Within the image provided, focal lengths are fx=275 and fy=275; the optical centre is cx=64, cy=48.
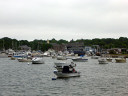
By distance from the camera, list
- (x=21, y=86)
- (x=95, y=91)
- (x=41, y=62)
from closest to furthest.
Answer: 1. (x=95, y=91)
2. (x=21, y=86)
3. (x=41, y=62)

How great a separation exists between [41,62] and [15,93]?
239ft

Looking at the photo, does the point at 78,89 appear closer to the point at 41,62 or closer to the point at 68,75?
the point at 68,75

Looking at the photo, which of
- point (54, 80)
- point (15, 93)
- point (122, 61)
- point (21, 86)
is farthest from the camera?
point (122, 61)

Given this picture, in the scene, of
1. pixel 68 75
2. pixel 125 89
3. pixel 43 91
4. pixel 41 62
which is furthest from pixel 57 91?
pixel 41 62

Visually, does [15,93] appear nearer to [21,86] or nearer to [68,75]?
[21,86]

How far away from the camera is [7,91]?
134 feet

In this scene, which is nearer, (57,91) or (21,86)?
(57,91)

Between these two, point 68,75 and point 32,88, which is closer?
point 32,88

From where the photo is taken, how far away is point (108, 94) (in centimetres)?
3953

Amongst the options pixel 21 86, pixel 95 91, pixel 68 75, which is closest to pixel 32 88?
pixel 21 86

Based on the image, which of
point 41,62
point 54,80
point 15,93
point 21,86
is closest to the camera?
point 15,93

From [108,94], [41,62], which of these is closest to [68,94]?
[108,94]

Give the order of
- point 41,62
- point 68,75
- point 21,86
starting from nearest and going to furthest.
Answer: point 21,86, point 68,75, point 41,62

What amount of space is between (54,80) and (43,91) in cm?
1222
